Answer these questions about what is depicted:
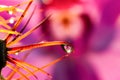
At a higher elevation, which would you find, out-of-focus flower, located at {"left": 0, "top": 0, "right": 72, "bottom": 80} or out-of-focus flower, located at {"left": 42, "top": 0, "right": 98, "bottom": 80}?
out-of-focus flower, located at {"left": 42, "top": 0, "right": 98, "bottom": 80}

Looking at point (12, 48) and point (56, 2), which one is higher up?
point (56, 2)

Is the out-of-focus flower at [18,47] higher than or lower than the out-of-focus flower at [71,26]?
lower

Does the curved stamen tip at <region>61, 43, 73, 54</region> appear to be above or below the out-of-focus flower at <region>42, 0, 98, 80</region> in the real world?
below

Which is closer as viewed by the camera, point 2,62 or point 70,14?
point 2,62

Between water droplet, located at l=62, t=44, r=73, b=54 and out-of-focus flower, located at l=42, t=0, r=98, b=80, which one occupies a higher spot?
out-of-focus flower, located at l=42, t=0, r=98, b=80

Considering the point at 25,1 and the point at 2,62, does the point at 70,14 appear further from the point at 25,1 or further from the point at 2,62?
the point at 2,62

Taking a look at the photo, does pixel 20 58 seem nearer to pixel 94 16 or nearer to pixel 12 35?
pixel 12 35

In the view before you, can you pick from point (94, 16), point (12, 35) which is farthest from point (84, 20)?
point (12, 35)

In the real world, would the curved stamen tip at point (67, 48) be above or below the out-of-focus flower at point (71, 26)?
below

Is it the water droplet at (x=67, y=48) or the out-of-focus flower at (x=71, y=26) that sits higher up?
the out-of-focus flower at (x=71, y=26)

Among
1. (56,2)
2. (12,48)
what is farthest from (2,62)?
(56,2)
